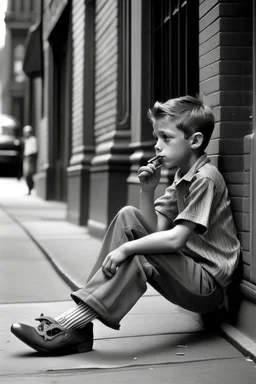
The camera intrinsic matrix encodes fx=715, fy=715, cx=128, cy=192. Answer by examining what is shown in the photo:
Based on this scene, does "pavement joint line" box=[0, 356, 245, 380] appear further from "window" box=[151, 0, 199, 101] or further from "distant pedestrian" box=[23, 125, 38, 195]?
"distant pedestrian" box=[23, 125, 38, 195]

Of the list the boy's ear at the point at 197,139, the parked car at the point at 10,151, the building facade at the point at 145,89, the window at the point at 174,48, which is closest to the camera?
the boy's ear at the point at 197,139

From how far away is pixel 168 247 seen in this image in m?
3.64

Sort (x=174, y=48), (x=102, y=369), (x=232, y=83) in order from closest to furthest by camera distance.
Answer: (x=102, y=369) → (x=232, y=83) → (x=174, y=48)

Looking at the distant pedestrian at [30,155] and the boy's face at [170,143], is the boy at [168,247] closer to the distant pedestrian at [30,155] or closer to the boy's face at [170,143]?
the boy's face at [170,143]

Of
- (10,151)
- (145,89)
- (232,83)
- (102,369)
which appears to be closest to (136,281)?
(102,369)

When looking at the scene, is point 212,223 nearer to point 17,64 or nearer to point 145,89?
point 145,89

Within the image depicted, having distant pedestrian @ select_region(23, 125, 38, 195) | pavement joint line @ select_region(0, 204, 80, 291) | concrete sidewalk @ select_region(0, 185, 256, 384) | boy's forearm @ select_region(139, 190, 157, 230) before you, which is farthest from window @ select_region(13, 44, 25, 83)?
boy's forearm @ select_region(139, 190, 157, 230)

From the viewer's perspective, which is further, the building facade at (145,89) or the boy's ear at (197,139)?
the building facade at (145,89)

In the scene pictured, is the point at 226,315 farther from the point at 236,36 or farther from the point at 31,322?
the point at 236,36

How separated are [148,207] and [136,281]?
1.83ft

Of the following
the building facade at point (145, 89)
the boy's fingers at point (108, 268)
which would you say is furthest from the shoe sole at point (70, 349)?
the building facade at point (145, 89)

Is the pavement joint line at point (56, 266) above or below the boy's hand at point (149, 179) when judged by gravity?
below

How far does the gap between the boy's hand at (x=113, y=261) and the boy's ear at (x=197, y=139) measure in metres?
0.77

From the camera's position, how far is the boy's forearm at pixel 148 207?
13.2ft
